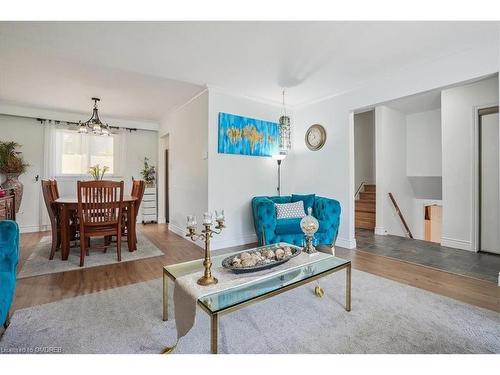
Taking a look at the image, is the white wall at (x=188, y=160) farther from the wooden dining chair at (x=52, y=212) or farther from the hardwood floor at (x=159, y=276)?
the wooden dining chair at (x=52, y=212)

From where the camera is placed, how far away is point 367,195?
6016 millimetres

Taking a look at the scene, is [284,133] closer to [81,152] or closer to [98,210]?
[98,210]

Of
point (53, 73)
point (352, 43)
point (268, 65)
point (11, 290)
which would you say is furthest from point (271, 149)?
point (11, 290)

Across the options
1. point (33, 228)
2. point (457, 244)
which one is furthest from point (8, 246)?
point (457, 244)

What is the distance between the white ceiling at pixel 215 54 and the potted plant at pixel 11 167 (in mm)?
991

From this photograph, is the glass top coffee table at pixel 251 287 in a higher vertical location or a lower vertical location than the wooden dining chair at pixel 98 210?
lower

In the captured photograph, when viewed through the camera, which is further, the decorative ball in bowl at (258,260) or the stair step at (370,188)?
the stair step at (370,188)

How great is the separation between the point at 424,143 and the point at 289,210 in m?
3.80

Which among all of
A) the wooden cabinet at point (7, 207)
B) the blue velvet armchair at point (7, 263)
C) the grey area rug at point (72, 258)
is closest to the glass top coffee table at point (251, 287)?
the blue velvet armchair at point (7, 263)

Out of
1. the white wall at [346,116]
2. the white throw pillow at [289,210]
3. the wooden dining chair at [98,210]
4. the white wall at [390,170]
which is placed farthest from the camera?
the white wall at [390,170]

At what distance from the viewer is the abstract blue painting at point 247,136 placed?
3.86m

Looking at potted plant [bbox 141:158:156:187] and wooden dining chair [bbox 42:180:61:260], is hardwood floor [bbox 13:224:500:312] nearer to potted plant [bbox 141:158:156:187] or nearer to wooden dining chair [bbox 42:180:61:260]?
wooden dining chair [bbox 42:180:61:260]
